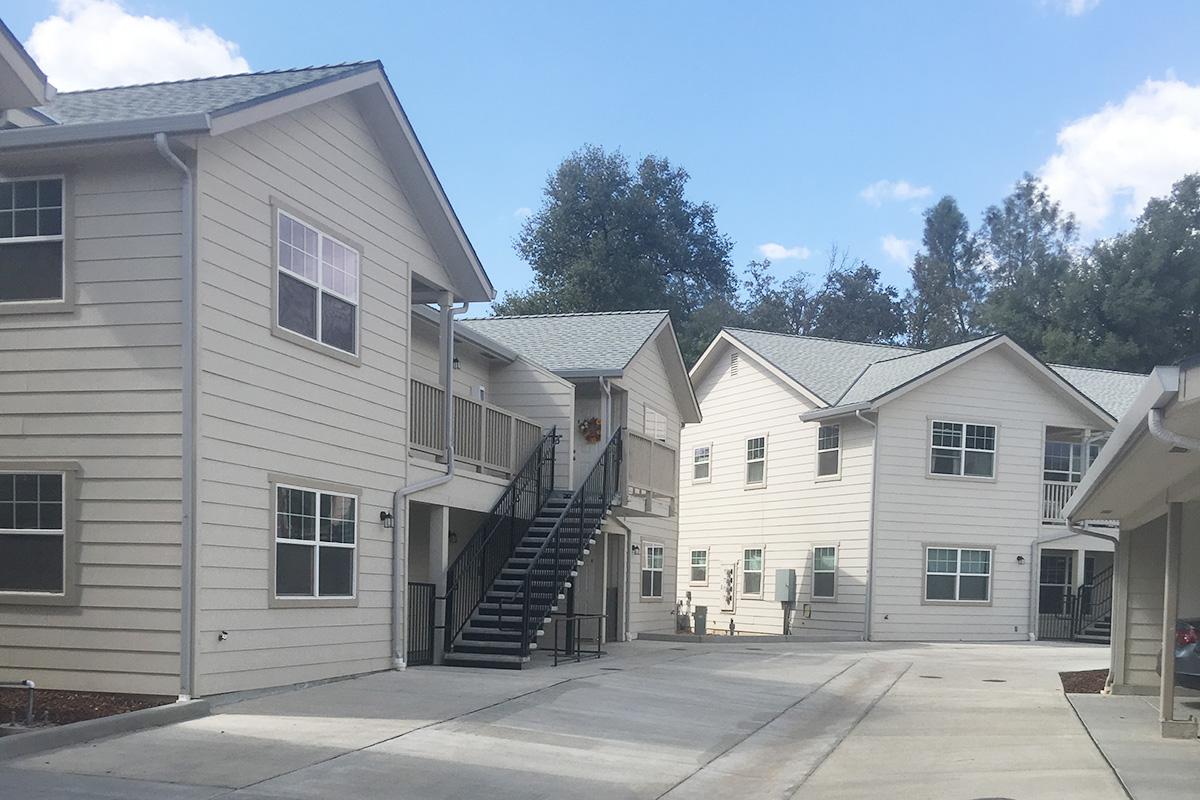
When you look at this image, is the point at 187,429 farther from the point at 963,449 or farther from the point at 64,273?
the point at 963,449

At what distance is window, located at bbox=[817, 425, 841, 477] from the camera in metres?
28.6

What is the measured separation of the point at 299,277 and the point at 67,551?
3.78 m

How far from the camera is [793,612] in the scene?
1158 inches

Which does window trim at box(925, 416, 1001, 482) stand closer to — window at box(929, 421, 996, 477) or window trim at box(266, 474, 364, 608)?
window at box(929, 421, 996, 477)

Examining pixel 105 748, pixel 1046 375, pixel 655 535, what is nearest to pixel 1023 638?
pixel 1046 375

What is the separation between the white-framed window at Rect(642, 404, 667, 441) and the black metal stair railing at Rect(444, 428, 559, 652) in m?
4.28

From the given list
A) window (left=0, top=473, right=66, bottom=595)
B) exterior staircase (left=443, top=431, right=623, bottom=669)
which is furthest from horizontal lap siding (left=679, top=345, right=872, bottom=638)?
window (left=0, top=473, right=66, bottom=595)

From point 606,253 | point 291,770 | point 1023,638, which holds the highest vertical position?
point 606,253

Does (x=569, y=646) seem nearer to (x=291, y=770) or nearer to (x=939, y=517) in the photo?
(x=291, y=770)

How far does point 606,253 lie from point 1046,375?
30727 mm

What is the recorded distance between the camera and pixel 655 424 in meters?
25.2

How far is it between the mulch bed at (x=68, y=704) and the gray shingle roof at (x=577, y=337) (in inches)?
472

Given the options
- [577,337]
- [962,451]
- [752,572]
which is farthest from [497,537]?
[752,572]

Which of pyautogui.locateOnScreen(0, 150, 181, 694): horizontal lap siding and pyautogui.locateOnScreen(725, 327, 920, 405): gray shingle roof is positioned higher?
pyautogui.locateOnScreen(725, 327, 920, 405): gray shingle roof
